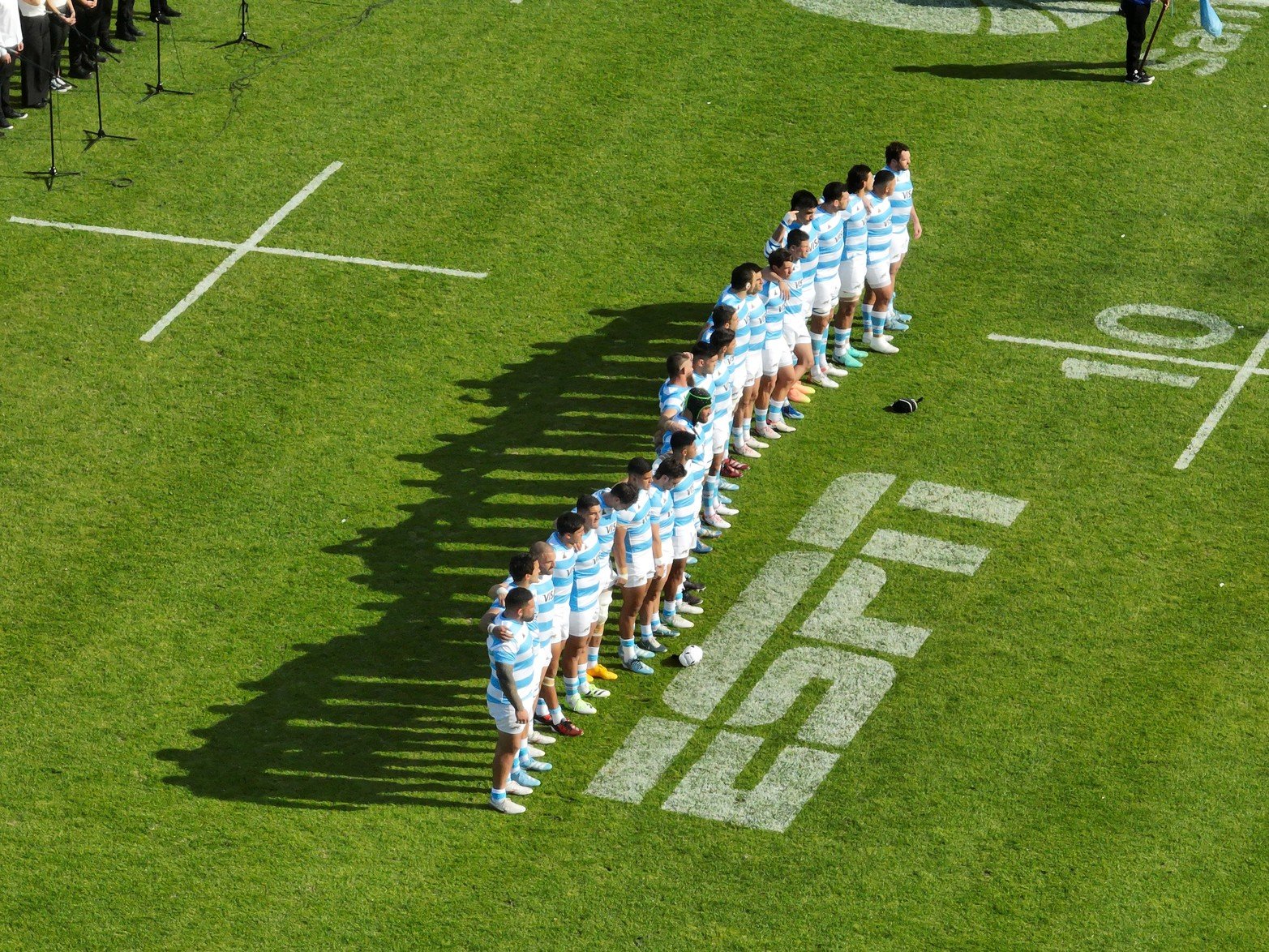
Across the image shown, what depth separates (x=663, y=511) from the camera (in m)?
17.0

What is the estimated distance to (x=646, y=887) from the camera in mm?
14984

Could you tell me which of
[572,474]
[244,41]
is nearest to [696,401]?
[572,474]

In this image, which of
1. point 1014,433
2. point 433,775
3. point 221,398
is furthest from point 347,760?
point 1014,433

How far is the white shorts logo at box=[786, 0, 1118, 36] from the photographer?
94.5ft

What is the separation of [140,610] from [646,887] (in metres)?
5.68

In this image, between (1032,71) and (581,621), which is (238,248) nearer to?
(581,621)

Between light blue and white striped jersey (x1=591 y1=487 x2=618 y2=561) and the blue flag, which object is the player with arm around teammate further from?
the blue flag

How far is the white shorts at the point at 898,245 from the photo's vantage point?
21.9 m

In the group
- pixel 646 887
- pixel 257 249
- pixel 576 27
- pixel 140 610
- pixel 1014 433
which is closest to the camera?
pixel 646 887

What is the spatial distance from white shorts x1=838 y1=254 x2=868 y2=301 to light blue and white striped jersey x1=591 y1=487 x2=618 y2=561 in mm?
5793

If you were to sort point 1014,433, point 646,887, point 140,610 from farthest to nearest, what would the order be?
point 1014,433
point 140,610
point 646,887

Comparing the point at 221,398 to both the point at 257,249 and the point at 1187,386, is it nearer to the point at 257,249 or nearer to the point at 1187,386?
the point at 257,249

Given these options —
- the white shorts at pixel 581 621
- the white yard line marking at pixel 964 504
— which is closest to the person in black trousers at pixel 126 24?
the white yard line marking at pixel 964 504

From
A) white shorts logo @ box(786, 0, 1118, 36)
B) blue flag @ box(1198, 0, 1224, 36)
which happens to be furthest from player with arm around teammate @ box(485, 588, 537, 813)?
blue flag @ box(1198, 0, 1224, 36)
